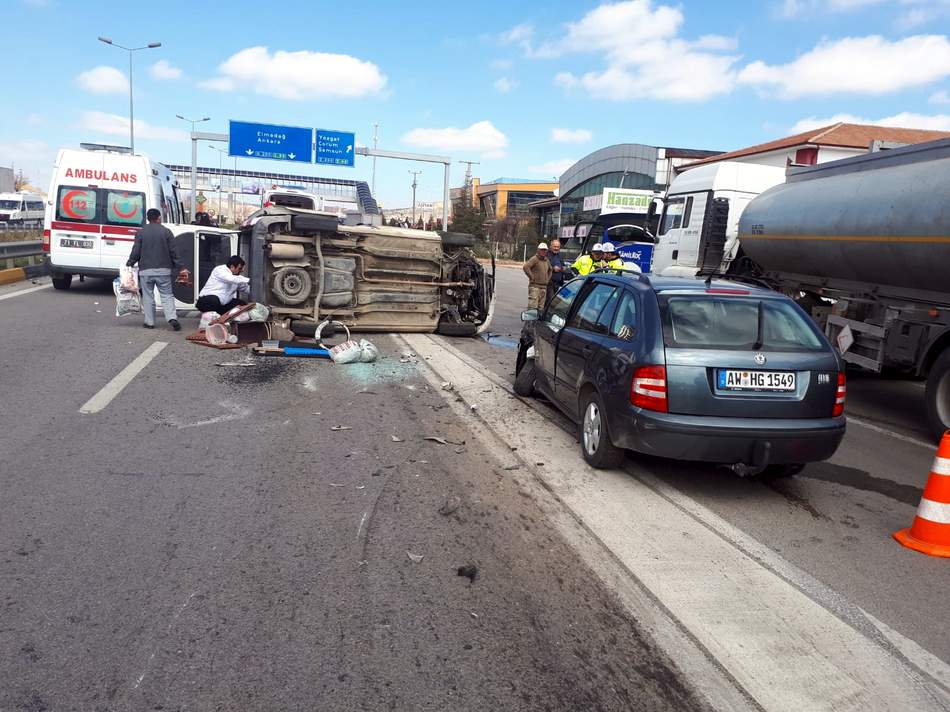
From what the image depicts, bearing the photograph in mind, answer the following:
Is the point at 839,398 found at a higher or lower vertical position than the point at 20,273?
higher

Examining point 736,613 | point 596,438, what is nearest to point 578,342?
point 596,438

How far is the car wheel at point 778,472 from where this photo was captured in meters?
5.34

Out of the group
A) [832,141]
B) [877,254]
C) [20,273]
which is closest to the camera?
[877,254]

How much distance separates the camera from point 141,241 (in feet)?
34.9

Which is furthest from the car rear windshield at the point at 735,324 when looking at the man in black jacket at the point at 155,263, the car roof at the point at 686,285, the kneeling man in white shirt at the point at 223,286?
the man in black jacket at the point at 155,263

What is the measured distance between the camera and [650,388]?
484 centimetres

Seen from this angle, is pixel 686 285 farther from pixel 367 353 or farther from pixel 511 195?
pixel 511 195

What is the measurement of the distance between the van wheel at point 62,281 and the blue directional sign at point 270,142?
18892mm

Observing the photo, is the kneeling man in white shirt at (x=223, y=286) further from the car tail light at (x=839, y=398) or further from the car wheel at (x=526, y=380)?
the car tail light at (x=839, y=398)

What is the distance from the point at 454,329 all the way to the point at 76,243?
27.1 feet

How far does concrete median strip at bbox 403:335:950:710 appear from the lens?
2.94m

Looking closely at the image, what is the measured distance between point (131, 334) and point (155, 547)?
7.72 meters

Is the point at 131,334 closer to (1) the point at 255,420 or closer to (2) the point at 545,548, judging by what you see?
(1) the point at 255,420

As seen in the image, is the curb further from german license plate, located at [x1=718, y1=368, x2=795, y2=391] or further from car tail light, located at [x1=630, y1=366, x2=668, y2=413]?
german license plate, located at [x1=718, y1=368, x2=795, y2=391]
